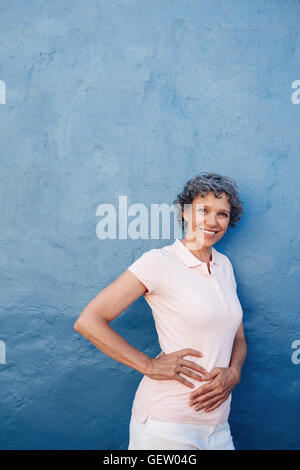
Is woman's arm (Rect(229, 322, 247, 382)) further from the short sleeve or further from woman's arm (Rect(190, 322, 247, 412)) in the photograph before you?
the short sleeve

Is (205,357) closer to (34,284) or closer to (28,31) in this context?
(34,284)

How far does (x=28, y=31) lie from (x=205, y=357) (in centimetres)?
190

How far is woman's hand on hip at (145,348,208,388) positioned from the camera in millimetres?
1467

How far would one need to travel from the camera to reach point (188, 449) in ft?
4.66

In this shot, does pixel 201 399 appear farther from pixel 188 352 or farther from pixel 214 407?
pixel 188 352

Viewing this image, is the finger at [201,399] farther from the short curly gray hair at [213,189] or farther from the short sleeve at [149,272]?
the short curly gray hair at [213,189]

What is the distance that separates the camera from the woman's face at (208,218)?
1.67 m

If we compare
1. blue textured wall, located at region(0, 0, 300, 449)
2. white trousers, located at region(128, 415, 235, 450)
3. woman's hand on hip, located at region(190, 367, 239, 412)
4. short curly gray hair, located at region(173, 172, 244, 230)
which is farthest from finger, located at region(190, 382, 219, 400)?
short curly gray hair, located at region(173, 172, 244, 230)

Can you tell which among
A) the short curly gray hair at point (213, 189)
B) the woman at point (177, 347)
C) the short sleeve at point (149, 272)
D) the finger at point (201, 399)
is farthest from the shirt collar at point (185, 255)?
the finger at point (201, 399)

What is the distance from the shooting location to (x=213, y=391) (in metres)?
1.49

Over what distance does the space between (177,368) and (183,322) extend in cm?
18

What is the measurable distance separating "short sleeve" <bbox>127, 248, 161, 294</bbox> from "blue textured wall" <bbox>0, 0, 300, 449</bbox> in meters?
0.52

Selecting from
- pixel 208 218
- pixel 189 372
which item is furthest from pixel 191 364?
pixel 208 218
